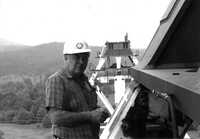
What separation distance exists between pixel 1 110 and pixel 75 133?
28684mm

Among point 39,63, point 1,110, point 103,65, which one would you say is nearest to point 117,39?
point 103,65

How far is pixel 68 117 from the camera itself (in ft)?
9.84

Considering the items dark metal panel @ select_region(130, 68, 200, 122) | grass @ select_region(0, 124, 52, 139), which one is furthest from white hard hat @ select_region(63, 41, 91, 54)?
grass @ select_region(0, 124, 52, 139)

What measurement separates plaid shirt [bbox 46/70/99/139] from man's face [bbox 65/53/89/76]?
0.04 m

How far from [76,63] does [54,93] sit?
9.5 inches

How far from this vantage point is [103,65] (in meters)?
19.1

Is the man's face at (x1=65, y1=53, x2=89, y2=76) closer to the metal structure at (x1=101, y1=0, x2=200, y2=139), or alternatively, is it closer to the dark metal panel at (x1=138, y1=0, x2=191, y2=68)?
the metal structure at (x1=101, y1=0, x2=200, y2=139)

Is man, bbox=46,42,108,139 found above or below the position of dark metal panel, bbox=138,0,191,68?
below

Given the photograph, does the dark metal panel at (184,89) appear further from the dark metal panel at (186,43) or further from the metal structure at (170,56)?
the dark metal panel at (186,43)

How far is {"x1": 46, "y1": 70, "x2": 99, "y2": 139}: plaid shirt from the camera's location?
9.87ft

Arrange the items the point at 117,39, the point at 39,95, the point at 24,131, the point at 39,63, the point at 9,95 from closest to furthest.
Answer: the point at 117,39
the point at 24,131
the point at 39,95
the point at 9,95
the point at 39,63

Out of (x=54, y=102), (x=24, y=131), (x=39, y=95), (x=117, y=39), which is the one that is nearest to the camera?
(x=54, y=102)

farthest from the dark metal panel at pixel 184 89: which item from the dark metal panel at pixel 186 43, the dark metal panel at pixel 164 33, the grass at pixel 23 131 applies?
the grass at pixel 23 131

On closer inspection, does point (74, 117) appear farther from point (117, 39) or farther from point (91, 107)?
point (117, 39)
